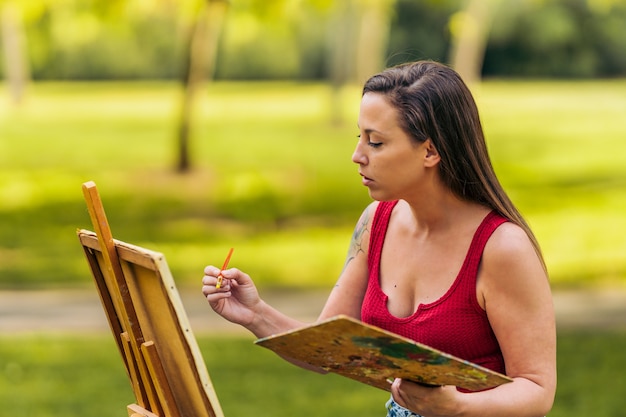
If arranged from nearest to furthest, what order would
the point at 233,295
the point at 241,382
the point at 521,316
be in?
the point at 521,316 < the point at 233,295 < the point at 241,382

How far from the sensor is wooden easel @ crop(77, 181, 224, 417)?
271 cm

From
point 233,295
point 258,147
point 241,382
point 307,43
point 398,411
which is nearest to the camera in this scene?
point 398,411

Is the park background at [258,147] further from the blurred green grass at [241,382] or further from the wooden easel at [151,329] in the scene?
the wooden easel at [151,329]

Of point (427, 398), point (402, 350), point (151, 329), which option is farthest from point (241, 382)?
point (402, 350)

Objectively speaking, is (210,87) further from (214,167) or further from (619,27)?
(619,27)

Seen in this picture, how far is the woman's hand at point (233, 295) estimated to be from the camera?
10.2 feet

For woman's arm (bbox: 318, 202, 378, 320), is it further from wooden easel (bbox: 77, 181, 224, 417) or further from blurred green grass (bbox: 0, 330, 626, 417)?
blurred green grass (bbox: 0, 330, 626, 417)

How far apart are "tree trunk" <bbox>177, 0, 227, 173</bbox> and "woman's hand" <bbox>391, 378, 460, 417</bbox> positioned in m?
12.4

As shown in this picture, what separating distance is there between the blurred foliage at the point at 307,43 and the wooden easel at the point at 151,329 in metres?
19.2

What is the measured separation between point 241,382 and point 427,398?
5.49 meters

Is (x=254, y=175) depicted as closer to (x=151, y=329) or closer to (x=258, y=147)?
(x=258, y=147)

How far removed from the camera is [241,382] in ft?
26.0

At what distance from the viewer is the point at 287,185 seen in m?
20.4

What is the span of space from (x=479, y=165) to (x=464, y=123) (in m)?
0.11
